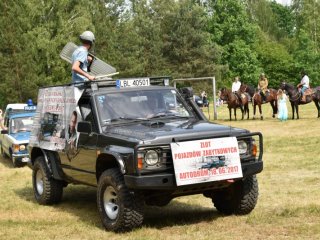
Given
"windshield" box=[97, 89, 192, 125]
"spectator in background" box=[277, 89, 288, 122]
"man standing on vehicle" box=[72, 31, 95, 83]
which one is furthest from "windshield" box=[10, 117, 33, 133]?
"spectator in background" box=[277, 89, 288, 122]

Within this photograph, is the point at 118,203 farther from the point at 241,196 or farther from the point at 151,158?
the point at 241,196

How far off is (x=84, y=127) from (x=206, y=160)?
197cm

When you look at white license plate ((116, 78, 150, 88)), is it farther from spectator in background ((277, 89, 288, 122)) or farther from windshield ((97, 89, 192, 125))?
spectator in background ((277, 89, 288, 122))

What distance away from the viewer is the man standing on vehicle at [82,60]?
10.2 metres

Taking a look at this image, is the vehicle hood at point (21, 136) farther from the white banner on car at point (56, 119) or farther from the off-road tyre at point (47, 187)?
the off-road tyre at point (47, 187)

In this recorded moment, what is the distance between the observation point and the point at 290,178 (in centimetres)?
1234

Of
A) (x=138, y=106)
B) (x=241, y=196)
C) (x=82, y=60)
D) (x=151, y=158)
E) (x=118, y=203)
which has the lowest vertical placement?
(x=241, y=196)

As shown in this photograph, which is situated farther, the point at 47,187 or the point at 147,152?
the point at 47,187

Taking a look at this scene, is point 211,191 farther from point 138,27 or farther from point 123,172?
point 138,27

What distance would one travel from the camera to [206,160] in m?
7.86

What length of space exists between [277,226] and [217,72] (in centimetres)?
5868

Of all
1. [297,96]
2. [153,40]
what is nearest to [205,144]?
[297,96]

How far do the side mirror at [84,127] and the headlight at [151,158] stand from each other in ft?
4.48

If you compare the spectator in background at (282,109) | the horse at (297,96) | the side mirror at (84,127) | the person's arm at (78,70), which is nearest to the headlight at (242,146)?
the side mirror at (84,127)
